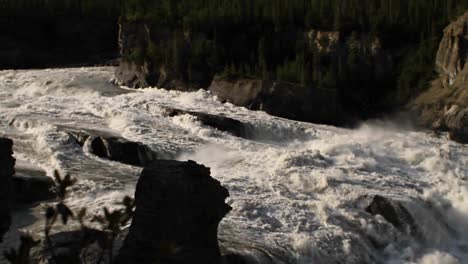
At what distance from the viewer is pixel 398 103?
5834cm

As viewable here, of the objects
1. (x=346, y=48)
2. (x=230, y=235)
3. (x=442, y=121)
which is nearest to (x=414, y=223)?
(x=230, y=235)

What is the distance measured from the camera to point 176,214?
72.1 feet

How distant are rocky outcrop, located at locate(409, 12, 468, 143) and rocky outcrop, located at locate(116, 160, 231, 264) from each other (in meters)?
32.4

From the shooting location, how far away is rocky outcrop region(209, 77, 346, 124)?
180 ft

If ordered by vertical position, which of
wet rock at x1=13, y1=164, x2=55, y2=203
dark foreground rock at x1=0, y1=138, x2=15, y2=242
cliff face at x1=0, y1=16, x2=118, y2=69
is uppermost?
dark foreground rock at x1=0, y1=138, x2=15, y2=242

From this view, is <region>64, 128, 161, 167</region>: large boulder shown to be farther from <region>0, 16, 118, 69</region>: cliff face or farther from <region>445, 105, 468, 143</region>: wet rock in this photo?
<region>0, 16, 118, 69</region>: cliff face

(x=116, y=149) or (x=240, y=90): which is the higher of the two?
(x=116, y=149)

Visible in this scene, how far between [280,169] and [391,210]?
660 centimetres

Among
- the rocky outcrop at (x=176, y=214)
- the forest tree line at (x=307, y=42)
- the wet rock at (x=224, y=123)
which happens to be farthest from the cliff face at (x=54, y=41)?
the rocky outcrop at (x=176, y=214)

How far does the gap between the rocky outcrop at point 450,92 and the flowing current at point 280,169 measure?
1558 mm

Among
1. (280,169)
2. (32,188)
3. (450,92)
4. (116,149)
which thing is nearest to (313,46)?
(450,92)

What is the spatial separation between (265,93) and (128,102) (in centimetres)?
988

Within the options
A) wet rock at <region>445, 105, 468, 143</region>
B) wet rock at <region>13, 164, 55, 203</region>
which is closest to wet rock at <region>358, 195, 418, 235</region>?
wet rock at <region>13, 164, 55, 203</region>

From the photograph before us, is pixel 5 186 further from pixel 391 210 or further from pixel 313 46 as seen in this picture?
pixel 313 46
